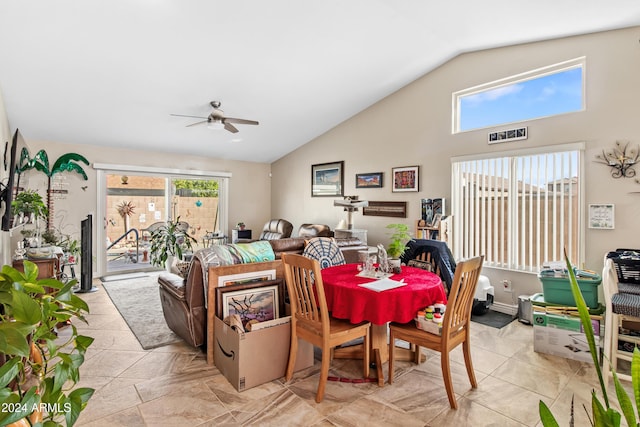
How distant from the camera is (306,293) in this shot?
93.4 inches

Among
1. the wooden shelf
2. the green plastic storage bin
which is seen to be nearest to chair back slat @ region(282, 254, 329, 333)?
the green plastic storage bin

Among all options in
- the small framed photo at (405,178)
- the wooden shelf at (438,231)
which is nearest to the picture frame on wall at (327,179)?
the small framed photo at (405,178)

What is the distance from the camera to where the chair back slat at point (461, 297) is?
2121 mm

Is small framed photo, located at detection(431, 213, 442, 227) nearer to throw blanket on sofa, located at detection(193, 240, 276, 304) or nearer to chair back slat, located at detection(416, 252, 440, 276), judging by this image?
chair back slat, located at detection(416, 252, 440, 276)

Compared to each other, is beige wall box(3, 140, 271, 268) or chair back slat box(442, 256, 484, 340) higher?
beige wall box(3, 140, 271, 268)

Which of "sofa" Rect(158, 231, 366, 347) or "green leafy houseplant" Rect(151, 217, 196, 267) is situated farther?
"green leafy houseplant" Rect(151, 217, 196, 267)

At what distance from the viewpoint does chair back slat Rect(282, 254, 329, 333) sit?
2.23 metres

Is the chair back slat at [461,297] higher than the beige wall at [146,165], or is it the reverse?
the beige wall at [146,165]

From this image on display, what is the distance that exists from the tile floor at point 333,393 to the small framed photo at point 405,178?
267cm

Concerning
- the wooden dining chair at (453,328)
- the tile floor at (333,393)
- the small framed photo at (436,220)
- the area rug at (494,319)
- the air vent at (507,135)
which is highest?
the air vent at (507,135)

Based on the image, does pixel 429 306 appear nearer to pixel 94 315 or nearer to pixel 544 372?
pixel 544 372

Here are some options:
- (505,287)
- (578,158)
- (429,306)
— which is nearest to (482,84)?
(578,158)

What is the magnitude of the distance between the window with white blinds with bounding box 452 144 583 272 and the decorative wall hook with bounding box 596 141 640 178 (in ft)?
0.81

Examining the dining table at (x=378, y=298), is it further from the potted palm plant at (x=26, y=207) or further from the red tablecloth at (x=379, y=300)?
the potted palm plant at (x=26, y=207)
